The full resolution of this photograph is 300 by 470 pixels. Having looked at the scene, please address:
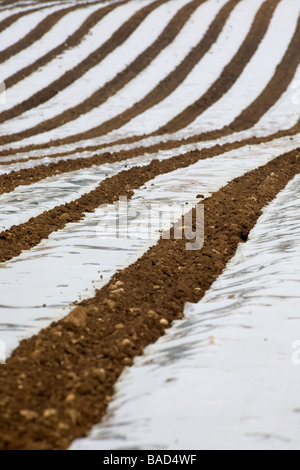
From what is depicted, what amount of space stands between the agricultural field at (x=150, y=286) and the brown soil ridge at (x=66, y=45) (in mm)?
5888

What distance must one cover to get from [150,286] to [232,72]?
21419 millimetres

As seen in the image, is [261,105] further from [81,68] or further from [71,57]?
[71,57]

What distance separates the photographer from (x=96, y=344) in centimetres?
398

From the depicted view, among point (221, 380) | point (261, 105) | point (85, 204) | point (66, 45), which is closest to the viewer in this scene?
point (221, 380)

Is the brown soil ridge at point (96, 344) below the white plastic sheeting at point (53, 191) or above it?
below

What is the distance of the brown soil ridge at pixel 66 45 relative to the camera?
23734mm

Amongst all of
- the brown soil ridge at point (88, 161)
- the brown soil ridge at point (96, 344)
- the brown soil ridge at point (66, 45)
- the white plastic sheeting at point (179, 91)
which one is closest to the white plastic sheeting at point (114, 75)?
the white plastic sheeting at point (179, 91)

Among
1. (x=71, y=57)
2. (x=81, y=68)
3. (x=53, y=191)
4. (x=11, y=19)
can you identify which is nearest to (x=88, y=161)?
(x=53, y=191)

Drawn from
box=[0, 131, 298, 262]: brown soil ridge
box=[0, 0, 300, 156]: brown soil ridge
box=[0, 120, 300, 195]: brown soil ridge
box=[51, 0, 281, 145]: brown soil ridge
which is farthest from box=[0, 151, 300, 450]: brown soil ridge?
box=[51, 0, 281, 145]: brown soil ridge

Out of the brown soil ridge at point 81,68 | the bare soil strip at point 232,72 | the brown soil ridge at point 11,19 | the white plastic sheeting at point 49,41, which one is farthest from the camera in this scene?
the brown soil ridge at point 11,19

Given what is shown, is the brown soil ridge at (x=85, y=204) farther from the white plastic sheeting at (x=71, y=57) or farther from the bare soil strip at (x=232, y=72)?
the white plastic sheeting at (x=71, y=57)

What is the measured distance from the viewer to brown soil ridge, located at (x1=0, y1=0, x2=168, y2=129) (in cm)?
2063

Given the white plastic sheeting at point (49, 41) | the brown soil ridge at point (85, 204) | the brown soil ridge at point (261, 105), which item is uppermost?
the white plastic sheeting at point (49, 41)
